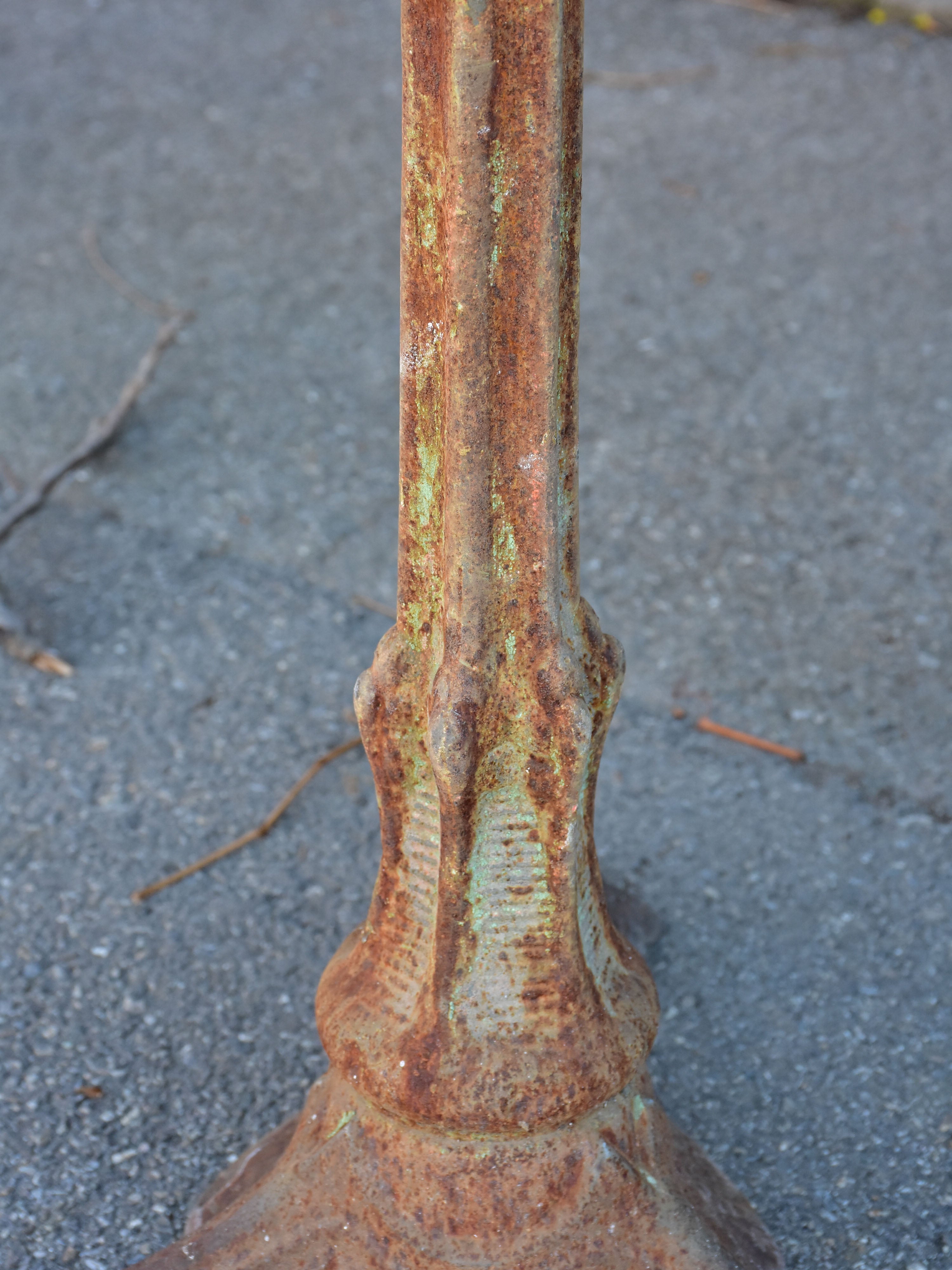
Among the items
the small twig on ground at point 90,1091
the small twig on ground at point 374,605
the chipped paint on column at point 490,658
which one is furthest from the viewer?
the small twig on ground at point 374,605

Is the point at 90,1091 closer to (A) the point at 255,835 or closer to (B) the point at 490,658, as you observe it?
(A) the point at 255,835

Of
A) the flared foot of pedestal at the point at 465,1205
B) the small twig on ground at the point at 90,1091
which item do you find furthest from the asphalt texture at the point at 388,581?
the flared foot of pedestal at the point at 465,1205

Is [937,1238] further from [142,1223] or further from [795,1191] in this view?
[142,1223]

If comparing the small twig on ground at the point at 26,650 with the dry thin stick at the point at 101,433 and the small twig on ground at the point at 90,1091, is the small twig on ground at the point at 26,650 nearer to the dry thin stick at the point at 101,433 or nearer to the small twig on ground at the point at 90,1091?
the dry thin stick at the point at 101,433

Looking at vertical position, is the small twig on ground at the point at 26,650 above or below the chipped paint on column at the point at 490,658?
below

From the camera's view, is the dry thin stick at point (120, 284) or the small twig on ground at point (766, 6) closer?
the dry thin stick at point (120, 284)

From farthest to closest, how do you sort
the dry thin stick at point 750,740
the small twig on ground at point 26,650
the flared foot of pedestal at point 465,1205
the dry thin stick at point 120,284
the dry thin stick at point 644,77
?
the dry thin stick at point 644,77 < the dry thin stick at point 120,284 < the small twig on ground at point 26,650 < the dry thin stick at point 750,740 < the flared foot of pedestal at point 465,1205
